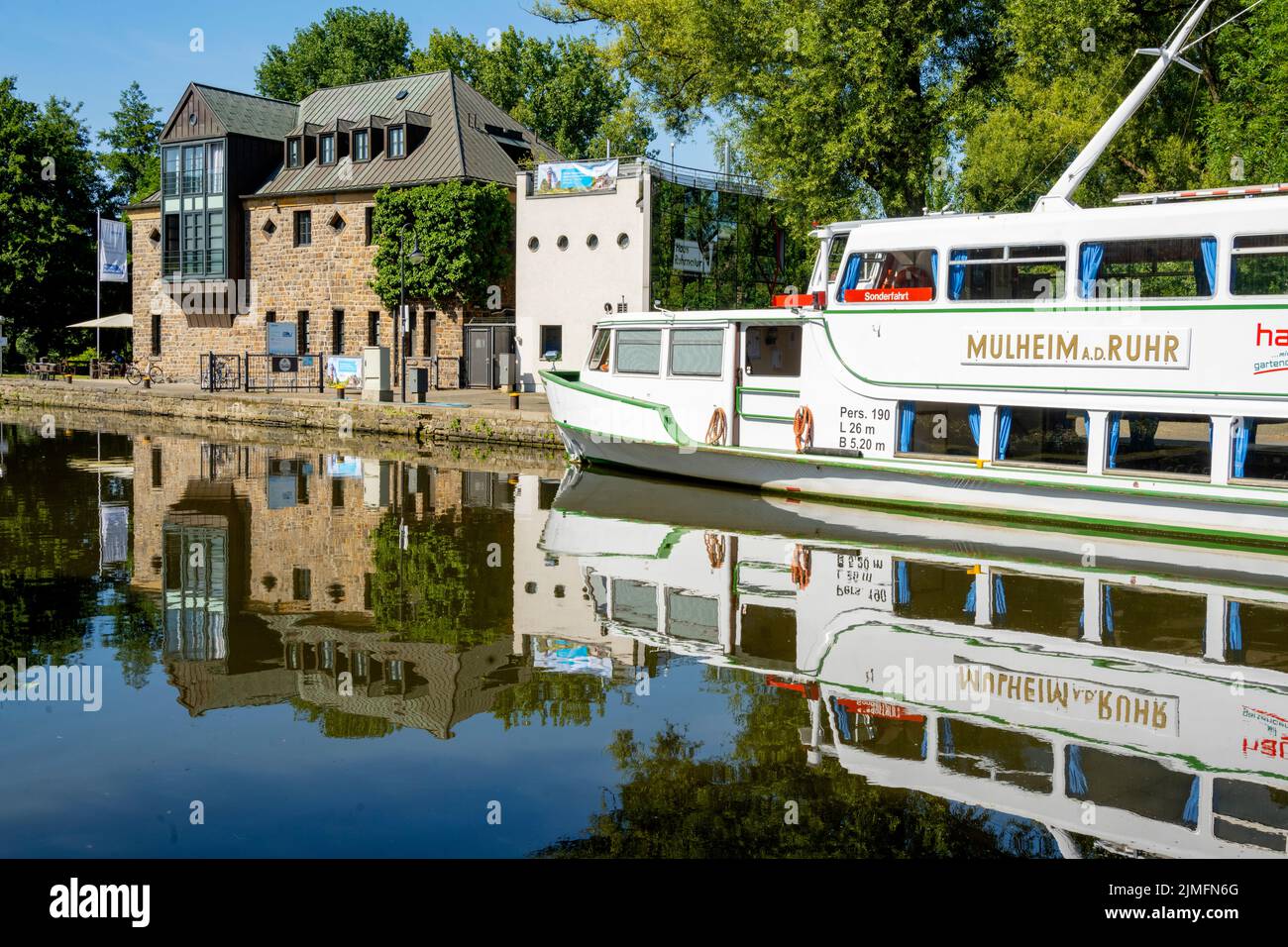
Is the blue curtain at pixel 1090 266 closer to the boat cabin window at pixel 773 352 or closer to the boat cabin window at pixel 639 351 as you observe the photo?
the boat cabin window at pixel 773 352

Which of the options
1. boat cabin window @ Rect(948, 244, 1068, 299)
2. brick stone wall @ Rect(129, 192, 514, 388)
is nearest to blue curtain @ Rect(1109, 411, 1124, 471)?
boat cabin window @ Rect(948, 244, 1068, 299)

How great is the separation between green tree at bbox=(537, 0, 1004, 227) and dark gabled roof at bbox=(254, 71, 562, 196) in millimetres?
10990

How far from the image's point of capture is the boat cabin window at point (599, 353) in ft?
75.5

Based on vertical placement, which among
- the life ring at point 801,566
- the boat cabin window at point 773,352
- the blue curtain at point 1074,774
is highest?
the boat cabin window at point 773,352

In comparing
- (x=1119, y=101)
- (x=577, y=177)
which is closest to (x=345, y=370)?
(x=577, y=177)

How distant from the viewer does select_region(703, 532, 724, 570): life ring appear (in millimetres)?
14525

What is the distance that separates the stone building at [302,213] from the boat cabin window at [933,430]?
2321cm

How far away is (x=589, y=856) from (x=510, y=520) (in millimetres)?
11823

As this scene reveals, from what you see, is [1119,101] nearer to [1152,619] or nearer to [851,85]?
[851,85]

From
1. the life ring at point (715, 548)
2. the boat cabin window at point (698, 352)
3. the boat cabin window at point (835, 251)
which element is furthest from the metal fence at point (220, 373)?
the life ring at point (715, 548)

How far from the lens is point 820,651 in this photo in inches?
412

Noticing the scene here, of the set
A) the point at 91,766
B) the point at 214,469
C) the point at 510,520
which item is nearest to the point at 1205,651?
the point at 91,766

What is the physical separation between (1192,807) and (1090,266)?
11.2m

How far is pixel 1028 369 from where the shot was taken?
689 inches
